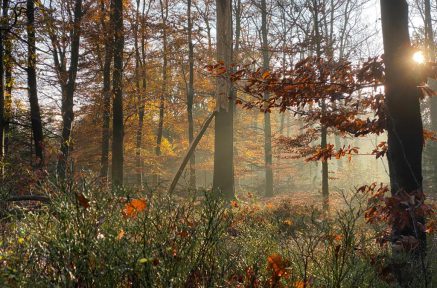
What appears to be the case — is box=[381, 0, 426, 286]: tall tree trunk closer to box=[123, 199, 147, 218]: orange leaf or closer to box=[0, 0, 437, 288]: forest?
box=[0, 0, 437, 288]: forest

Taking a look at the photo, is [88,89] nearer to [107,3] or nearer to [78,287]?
[107,3]

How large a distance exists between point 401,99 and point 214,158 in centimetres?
719

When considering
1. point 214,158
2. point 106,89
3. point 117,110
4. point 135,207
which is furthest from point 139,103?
point 135,207

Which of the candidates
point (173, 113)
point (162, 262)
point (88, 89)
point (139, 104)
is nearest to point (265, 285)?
point (162, 262)

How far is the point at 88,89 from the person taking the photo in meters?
17.9

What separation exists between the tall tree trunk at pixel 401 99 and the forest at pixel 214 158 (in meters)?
0.01

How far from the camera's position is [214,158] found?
35.3 ft

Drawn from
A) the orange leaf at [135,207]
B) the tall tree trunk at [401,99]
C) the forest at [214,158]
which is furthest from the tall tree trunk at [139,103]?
the orange leaf at [135,207]

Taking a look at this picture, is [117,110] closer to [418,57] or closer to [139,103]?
[139,103]

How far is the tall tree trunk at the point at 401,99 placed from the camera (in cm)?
390

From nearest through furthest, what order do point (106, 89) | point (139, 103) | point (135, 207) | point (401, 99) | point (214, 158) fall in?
point (135, 207), point (401, 99), point (214, 158), point (106, 89), point (139, 103)

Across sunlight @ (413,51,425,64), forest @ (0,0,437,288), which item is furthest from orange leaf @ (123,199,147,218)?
sunlight @ (413,51,425,64)

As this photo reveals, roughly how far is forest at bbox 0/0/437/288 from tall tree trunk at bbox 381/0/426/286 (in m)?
0.01

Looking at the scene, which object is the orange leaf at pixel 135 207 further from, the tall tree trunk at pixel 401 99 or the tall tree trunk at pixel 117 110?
the tall tree trunk at pixel 117 110
